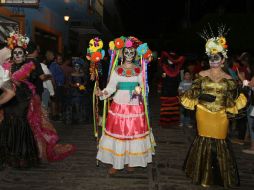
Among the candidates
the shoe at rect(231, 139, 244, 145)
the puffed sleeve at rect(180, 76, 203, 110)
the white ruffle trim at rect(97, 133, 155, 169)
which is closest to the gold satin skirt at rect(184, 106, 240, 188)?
the puffed sleeve at rect(180, 76, 203, 110)

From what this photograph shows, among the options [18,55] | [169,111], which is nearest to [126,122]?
[18,55]

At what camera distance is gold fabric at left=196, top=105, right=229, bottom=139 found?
17.7 feet

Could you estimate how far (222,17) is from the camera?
1074 inches

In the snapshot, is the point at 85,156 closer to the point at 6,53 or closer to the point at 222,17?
the point at 6,53

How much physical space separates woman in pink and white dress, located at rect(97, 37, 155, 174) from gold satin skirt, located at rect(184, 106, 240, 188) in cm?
90

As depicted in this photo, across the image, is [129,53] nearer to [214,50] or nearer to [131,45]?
[131,45]

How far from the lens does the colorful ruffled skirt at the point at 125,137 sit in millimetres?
5738

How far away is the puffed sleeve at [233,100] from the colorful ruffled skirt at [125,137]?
4.46 ft

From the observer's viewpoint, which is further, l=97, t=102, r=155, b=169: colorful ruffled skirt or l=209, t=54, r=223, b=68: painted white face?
l=97, t=102, r=155, b=169: colorful ruffled skirt

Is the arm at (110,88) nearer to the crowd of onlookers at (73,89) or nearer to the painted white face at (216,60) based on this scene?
the painted white face at (216,60)

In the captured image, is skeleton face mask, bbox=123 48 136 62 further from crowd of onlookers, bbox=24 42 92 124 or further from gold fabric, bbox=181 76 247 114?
crowd of onlookers, bbox=24 42 92 124

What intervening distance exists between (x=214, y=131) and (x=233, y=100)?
0.53 m

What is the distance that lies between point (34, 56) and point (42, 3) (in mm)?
9424

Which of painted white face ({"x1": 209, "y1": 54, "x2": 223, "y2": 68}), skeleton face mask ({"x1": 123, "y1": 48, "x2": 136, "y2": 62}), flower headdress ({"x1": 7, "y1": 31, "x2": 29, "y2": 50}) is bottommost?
painted white face ({"x1": 209, "y1": 54, "x2": 223, "y2": 68})
